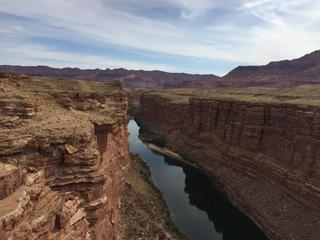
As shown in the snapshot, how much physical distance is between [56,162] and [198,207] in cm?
3120

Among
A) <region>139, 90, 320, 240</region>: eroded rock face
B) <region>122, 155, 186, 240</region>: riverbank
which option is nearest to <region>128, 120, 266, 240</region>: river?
<region>139, 90, 320, 240</region>: eroded rock face

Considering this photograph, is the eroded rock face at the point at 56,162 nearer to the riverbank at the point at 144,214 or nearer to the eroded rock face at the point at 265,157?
the riverbank at the point at 144,214

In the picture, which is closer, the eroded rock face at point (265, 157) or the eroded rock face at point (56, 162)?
the eroded rock face at point (56, 162)

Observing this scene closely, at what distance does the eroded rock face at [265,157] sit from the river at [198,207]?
1.59 m

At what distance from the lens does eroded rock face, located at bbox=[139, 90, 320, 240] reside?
40.8 m

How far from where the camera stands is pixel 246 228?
42.8 meters

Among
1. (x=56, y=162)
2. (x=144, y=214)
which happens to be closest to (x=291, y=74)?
(x=144, y=214)

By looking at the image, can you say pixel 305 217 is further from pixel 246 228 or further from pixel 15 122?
pixel 15 122

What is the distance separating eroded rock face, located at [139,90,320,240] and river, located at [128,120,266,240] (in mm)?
1587

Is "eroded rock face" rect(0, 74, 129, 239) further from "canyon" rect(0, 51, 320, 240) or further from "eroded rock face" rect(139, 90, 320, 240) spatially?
"eroded rock face" rect(139, 90, 320, 240)

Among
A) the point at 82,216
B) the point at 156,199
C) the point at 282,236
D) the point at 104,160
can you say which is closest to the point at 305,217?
the point at 282,236

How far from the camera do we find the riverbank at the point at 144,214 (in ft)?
114

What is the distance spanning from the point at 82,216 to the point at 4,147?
633cm

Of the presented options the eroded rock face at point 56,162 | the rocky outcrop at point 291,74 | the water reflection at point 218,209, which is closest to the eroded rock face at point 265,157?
the water reflection at point 218,209
